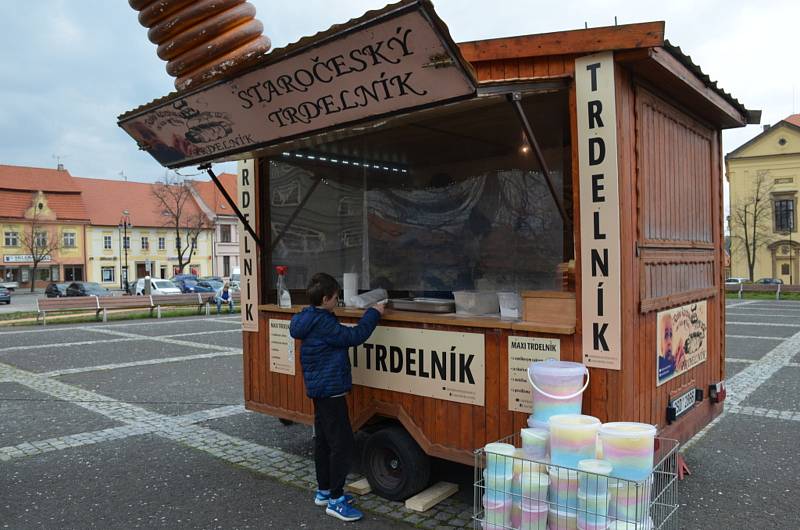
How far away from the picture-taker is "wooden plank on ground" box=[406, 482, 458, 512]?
13.7 feet

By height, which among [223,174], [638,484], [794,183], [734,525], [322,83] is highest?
[223,174]

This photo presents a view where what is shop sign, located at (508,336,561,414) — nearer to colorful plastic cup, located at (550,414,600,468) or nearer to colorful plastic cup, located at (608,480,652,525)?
colorful plastic cup, located at (550,414,600,468)

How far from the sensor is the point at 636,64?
3.60m

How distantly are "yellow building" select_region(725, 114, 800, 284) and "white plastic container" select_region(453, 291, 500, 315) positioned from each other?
163ft

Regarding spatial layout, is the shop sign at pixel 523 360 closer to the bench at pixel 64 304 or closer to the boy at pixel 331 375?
the boy at pixel 331 375

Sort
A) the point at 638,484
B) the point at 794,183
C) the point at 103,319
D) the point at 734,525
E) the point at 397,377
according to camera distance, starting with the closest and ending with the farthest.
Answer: the point at 638,484
the point at 734,525
the point at 397,377
the point at 103,319
the point at 794,183

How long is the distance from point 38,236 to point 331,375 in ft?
184

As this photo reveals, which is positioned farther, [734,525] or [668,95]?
[668,95]

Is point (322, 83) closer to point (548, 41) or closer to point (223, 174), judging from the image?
point (548, 41)

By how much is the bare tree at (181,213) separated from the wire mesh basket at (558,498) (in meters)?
49.2

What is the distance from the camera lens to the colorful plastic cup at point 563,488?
284cm

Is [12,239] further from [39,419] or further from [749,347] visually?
[749,347]

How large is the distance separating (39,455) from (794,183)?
55418mm

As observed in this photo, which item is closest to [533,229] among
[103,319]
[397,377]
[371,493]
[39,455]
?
[397,377]
